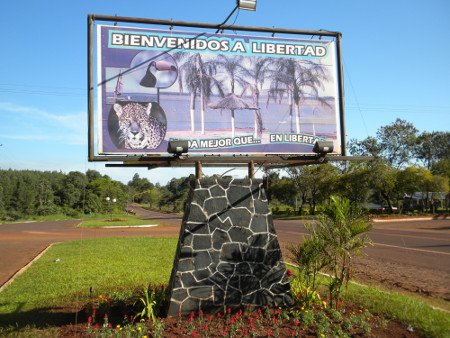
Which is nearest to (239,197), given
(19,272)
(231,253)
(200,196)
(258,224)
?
(258,224)

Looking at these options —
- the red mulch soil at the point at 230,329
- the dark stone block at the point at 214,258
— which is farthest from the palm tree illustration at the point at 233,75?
the red mulch soil at the point at 230,329

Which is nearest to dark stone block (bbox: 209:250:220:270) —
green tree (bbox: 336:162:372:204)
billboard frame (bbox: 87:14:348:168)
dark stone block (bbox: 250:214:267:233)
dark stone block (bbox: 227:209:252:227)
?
dark stone block (bbox: 227:209:252:227)

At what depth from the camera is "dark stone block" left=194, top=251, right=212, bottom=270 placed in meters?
6.23

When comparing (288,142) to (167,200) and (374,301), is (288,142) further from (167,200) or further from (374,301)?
(167,200)

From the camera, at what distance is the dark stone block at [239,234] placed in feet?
21.1

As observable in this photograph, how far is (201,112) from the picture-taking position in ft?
22.2

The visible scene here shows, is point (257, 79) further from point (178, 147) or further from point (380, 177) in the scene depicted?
point (380, 177)

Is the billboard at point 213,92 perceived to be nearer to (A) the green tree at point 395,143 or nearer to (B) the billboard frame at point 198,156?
(B) the billboard frame at point 198,156

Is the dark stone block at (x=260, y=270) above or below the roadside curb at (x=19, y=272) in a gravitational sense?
above

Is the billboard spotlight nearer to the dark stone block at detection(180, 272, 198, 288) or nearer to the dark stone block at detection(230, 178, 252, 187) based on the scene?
the dark stone block at detection(230, 178, 252, 187)

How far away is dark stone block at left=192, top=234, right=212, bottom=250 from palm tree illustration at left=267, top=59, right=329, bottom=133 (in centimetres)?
239

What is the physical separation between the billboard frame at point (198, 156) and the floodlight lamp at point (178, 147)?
0.56 feet

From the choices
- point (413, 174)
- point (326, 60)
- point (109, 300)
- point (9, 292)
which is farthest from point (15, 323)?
point (413, 174)

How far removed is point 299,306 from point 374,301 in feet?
4.88
